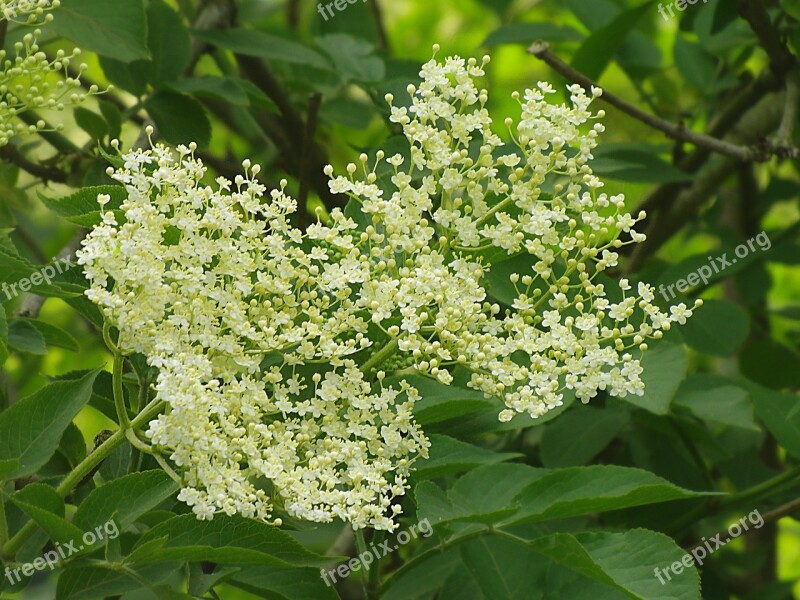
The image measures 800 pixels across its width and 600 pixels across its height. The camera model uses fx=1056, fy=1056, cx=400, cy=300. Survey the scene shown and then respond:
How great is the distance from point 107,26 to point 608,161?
123cm

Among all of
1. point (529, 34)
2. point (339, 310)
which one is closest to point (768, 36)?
point (529, 34)

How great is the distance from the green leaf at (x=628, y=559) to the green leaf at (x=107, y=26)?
4.88 ft

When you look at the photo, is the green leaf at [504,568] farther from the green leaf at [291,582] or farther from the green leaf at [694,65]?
the green leaf at [694,65]

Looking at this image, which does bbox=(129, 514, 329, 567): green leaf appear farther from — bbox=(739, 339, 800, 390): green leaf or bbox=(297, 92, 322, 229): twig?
bbox=(739, 339, 800, 390): green leaf

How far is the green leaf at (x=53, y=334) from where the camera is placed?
6.89 ft

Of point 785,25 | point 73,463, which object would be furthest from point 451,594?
point 785,25

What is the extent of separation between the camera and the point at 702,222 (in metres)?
3.96

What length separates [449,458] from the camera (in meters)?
1.83

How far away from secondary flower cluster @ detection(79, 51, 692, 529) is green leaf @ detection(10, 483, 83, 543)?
0.21 metres

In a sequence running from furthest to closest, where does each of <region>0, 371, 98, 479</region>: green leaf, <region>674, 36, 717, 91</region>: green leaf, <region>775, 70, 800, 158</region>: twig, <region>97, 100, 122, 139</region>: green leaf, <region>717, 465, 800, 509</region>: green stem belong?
<region>674, 36, 717, 91</region>: green leaf, <region>775, 70, 800, 158</region>: twig, <region>97, 100, 122, 139</region>: green leaf, <region>717, 465, 800, 509</region>: green stem, <region>0, 371, 98, 479</region>: green leaf

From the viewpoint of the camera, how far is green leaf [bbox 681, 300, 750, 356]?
114 inches

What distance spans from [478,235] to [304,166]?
46.0 inches

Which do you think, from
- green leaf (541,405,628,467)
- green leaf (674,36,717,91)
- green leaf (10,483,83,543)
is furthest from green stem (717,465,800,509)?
green leaf (10,483,83,543)

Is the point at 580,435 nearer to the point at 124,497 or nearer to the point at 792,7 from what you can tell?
the point at 124,497
